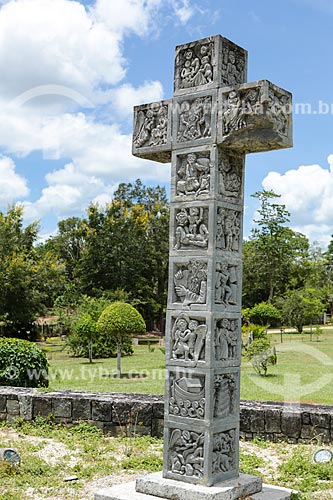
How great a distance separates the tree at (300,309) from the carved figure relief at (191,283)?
27215 millimetres

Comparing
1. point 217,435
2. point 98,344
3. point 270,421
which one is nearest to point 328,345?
point 98,344

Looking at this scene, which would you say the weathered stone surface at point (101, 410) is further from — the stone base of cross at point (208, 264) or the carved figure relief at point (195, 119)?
the carved figure relief at point (195, 119)

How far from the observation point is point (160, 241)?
34.4 m

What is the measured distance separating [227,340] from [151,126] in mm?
1782

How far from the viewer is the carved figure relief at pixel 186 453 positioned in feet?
14.0

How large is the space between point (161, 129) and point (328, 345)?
21.0m

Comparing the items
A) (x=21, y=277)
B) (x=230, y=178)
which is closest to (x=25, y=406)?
(x=230, y=178)

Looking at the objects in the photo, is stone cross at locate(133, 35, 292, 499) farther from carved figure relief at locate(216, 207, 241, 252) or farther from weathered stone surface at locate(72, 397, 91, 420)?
weathered stone surface at locate(72, 397, 91, 420)

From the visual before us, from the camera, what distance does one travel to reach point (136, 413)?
7.01 m

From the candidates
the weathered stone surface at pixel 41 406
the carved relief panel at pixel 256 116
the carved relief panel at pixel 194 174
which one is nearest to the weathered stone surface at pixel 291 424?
the weathered stone surface at pixel 41 406

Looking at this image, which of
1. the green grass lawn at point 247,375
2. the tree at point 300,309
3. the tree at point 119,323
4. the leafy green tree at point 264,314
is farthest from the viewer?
the tree at point 300,309

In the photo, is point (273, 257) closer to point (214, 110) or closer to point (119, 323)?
point (119, 323)

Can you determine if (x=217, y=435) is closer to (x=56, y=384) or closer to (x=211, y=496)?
(x=211, y=496)

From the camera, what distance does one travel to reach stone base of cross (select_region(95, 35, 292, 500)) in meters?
4.25
